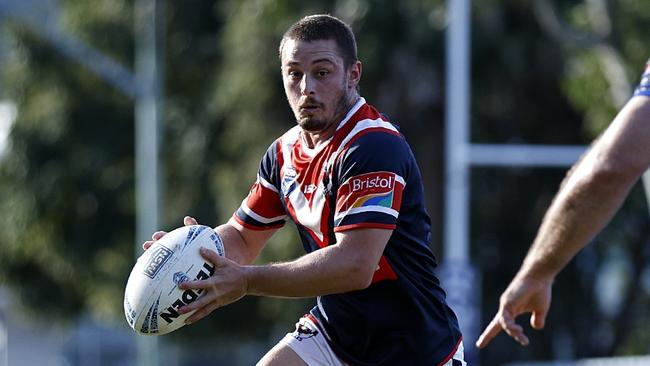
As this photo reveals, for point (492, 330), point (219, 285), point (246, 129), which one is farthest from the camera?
point (246, 129)

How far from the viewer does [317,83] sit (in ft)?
20.6

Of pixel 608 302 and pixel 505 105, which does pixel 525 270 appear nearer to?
pixel 505 105

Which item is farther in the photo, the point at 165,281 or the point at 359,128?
the point at 359,128

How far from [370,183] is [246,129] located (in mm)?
15350

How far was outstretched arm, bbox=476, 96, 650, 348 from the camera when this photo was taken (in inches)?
207

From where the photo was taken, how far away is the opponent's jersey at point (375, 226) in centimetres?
615

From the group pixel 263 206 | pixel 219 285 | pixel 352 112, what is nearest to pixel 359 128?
pixel 352 112

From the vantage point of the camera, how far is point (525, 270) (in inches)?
248

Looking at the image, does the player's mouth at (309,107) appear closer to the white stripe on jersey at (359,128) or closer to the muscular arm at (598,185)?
the white stripe on jersey at (359,128)

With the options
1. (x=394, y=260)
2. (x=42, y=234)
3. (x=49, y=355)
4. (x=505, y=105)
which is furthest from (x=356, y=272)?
(x=49, y=355)

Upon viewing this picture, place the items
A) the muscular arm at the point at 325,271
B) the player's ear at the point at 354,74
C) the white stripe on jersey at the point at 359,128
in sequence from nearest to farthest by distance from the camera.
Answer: the muscular arm at the point at 325,271 < the white stripe on jersey at the point at 359,128 < the player's ear at the point at 354,74

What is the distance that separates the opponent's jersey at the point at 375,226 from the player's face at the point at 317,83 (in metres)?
0.09

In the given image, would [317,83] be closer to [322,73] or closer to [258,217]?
[322,73]

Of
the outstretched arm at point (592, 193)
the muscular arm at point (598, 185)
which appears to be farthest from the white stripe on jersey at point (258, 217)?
the muscular arm at point (598, 185)
